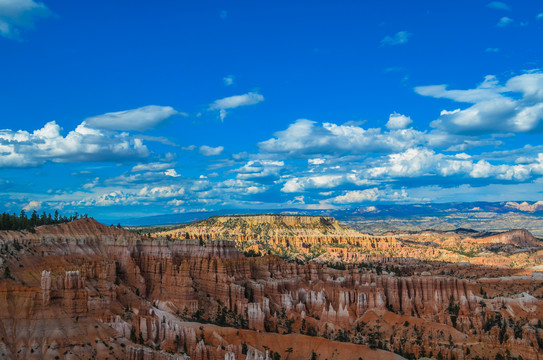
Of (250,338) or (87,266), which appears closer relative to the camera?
(250,338)

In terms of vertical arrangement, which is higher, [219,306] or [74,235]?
[74,235]

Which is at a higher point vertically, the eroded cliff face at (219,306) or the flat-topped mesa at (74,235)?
the flat-topped mesa at (74,235)

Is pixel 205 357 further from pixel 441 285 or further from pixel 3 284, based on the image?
pixel 441 285

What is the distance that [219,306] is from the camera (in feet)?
304

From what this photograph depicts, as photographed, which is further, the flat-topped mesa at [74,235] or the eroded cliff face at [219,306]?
the flat-topped mesa at [74,235]

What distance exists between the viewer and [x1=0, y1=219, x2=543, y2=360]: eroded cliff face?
67500 millimetres

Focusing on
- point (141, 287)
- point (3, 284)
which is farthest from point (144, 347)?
point (141, 287)

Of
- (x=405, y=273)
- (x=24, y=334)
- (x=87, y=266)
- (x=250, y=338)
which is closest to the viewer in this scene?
(x=24, y=334)

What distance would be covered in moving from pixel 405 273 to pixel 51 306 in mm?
93342

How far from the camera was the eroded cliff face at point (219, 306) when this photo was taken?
67.5m

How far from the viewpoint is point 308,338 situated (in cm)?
7812

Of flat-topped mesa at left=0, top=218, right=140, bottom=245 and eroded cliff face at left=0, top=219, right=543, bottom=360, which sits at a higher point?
flat-topped mesa at left=0, top=218, right=140, bottom=245

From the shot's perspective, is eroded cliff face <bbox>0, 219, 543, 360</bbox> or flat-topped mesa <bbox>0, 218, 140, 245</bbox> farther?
flat-topped mesa <bbox>0, 218, 140, 245</bbox>

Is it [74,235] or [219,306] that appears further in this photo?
[74,235]
